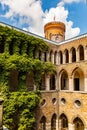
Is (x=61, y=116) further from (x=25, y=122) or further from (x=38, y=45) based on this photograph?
(x=38, y=45)

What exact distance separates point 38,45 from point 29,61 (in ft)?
10.9

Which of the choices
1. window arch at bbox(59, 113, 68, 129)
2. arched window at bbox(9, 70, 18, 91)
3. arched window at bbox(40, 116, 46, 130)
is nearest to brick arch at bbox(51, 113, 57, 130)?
window arch at bbox(59, 113, 68, 129)

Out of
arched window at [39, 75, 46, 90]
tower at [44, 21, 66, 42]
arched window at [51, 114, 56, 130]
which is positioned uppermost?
tower at [44, 21, 66, 42]

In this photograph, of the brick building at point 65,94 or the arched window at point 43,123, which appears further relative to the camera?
the arched window at point 43,123

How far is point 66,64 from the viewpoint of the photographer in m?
22.5

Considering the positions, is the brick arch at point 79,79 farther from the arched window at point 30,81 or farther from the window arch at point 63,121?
the arched window at point 30,81

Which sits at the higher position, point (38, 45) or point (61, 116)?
point (38, 45)

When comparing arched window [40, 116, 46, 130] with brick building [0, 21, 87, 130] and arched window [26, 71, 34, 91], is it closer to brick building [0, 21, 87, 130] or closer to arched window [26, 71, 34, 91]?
brick building [0, 21, 87, 130]

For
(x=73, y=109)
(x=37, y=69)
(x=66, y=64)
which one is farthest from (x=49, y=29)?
(x=73, y=109)

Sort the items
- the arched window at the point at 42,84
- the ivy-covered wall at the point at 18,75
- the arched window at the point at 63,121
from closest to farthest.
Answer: the ivy-covered wall at the point at 18,75 < the arched window at the point at 63,121 < the arched window at the point at 42,84

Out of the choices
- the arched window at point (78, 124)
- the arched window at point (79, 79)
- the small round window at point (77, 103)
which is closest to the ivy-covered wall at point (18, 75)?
the small round window at point (77, 103)

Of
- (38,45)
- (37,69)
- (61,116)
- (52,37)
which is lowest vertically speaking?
(61,116)

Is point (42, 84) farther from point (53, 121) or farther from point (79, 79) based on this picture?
point (79, 79)

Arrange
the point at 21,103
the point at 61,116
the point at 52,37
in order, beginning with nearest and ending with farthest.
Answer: the point at 21,103 → the point at 61,116 → the point at 52,37
